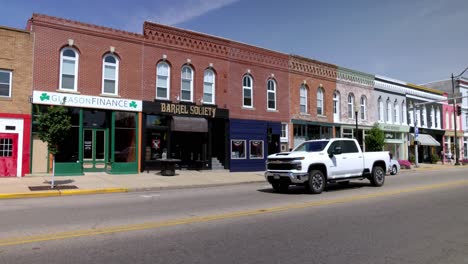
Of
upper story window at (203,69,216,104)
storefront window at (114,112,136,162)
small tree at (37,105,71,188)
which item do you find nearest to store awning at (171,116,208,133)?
upper story window at (203,69,216,104)

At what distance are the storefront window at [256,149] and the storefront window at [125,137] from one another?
28.7 ft

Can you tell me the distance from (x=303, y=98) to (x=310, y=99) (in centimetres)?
62

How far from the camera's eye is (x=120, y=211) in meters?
10.0

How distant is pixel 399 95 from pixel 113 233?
38168 millimetres

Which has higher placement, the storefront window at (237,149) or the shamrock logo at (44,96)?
the shamrock logo at (44,96)

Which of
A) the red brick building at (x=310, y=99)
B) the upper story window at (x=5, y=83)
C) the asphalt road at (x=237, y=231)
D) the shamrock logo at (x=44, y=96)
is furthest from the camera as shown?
the red brick building at (x=310, y=99)

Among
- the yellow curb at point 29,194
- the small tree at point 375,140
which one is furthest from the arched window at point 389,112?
the yellow curb at point 29,194

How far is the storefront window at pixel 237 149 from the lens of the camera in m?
26.2

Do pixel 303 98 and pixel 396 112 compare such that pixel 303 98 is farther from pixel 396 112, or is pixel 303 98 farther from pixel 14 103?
pixel 14 103

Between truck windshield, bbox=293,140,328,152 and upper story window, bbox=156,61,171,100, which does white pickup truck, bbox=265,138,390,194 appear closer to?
truck windshield, bbox=293,140,328,152

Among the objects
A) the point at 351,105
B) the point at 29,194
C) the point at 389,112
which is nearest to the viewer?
the point at 29,194

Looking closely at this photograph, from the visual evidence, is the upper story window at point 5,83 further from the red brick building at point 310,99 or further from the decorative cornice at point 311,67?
the decorative cornice at point 311,67

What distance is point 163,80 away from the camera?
23484 mm

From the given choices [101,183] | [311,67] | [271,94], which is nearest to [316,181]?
[101,183]
